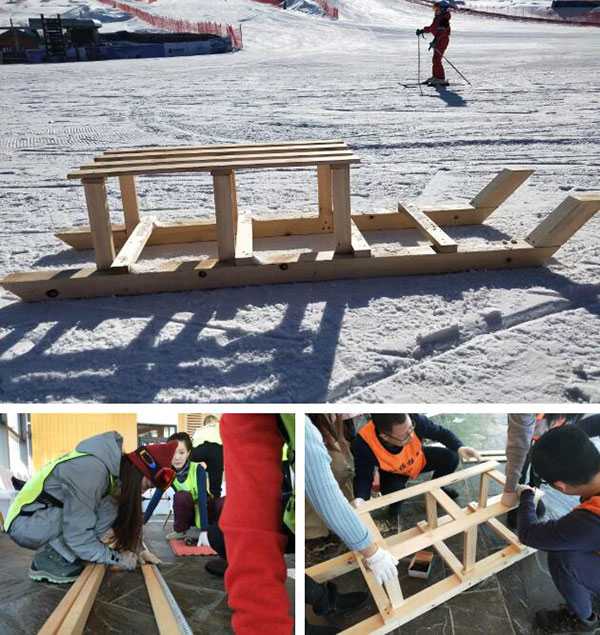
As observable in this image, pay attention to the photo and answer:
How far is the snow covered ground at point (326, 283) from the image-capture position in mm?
3260

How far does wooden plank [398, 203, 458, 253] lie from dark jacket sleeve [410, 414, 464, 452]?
1.24 m

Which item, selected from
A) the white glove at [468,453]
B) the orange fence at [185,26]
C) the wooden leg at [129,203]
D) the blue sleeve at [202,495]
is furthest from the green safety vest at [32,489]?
the orange fence at [185,26]

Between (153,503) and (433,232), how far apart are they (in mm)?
2383

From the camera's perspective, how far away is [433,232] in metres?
4.48

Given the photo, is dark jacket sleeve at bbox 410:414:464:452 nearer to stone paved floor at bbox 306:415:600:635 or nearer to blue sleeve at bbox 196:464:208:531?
stone paved floor at bbox 306:415:600:635

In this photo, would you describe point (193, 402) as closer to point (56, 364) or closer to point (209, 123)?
point (56, 364)

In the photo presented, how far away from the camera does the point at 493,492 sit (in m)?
3.94

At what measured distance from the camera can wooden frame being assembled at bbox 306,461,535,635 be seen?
291 cm

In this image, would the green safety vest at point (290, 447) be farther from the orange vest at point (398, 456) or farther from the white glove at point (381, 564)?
the orange vest at point (398, 456)

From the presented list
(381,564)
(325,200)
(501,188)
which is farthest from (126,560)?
(501,188)

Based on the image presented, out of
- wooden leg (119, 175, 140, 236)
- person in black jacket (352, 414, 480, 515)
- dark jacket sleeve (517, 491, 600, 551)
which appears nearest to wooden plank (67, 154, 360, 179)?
wooden leg (119, 175, 140, 236)

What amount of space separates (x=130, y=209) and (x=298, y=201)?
147 cm

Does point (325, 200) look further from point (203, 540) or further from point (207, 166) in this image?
point (203, 540)

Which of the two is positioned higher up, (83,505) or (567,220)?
(567,220)
